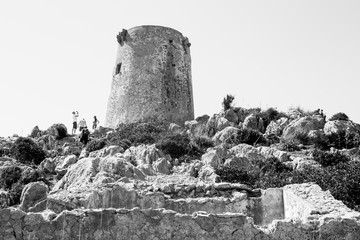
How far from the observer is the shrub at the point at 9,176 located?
17.9m

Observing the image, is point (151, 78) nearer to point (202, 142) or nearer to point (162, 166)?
point (202, 142)

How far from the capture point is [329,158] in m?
19.8

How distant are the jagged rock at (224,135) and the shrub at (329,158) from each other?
15.1 ft

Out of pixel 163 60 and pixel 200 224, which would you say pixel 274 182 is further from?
pixel 163 60

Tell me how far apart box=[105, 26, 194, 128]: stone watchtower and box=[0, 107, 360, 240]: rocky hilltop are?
1868 millimetres

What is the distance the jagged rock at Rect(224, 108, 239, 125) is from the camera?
90.3ft

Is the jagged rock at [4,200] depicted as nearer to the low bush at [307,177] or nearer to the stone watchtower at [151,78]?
the low bush at [307,177]

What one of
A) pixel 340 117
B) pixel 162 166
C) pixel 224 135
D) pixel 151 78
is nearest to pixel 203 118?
pixel 151 78

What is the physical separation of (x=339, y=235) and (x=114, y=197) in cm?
501

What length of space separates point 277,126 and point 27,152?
12.4 metres

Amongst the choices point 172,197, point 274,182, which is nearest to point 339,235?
point 172,197

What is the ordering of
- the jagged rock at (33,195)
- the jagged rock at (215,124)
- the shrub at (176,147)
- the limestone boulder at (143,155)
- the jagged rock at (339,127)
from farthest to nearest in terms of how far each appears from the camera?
the jagged rock at (215,124)
the jagged rock at (339,127)
the shrub at (176,147)
the limestone boulder at (143,155)
the jagged rock at (33,195)

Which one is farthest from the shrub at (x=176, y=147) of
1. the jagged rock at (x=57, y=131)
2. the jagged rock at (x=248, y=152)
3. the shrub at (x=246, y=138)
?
the jagged rock at (x=57, y=131)

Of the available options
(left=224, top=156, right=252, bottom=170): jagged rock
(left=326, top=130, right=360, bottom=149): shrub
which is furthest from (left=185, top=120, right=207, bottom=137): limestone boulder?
(left=224, top=156, right=252, bottom=170): jagged rock
